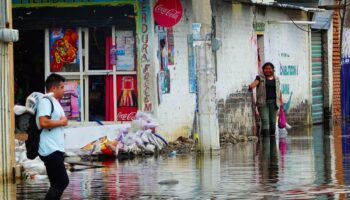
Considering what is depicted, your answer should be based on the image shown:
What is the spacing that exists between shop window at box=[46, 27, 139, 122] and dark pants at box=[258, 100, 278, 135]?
178 inches

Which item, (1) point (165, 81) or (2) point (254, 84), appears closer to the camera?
(1) point (165, 81)

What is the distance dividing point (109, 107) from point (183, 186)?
794 centimetres

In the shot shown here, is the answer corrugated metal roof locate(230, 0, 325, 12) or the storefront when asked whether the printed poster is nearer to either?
the storefront

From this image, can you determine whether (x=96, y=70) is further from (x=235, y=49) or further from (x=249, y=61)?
(x=249, y=61)

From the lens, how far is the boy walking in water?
1130cm

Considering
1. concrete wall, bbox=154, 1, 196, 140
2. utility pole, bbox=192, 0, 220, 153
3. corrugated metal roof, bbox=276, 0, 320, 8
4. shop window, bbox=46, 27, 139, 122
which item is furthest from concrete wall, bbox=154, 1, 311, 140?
utility pole, bbox=192, 0, 220, 153

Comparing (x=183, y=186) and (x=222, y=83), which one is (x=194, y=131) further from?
(x=183, y=186)

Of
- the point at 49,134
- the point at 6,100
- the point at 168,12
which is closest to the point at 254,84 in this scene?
the point at 168,12

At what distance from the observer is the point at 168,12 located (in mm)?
20938

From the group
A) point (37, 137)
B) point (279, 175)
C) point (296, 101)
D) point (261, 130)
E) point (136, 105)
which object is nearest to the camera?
point (37, 137)

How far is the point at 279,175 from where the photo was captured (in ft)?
49.8

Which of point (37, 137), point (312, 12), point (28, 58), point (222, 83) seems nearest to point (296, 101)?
point (312, 12)

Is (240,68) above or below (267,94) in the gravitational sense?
above

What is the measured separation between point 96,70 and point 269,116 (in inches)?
205
